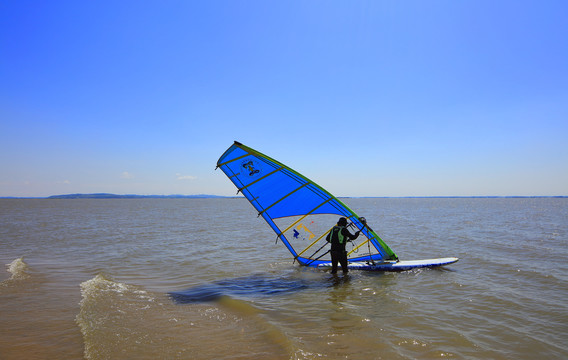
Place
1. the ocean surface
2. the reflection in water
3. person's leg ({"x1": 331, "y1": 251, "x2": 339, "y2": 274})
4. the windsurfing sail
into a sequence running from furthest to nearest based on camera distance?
person's leg ({"x1": 331, "y1": 251, "x2": 339, "y2": 274})
the windsurfing sail
the reflection in water
the ocean surface

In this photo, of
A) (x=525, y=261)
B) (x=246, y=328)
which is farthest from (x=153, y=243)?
(x=525, y=261)

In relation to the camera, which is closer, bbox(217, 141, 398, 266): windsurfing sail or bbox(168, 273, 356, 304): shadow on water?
bbox(168, 273, 356, 304): shadow on water

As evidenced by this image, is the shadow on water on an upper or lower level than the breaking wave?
lower

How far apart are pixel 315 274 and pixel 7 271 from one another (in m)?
8.99

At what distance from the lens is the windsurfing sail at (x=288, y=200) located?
332 inches

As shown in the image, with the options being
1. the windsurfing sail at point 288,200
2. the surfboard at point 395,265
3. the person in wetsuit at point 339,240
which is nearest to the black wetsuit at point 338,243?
the person in wetsuit at point 339,240

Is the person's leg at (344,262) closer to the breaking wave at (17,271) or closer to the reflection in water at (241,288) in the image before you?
the reflection in water at (241,288)

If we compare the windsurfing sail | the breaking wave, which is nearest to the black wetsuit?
the windsurfing sail

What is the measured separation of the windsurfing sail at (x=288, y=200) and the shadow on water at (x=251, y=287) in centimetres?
145

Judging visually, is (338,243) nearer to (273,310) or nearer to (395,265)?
(395,265)

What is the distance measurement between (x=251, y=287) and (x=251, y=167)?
3070 mm

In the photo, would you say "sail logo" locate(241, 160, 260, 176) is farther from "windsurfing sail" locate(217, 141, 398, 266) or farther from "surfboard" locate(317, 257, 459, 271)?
"surfboard" locate(317, 257, 459, 271)

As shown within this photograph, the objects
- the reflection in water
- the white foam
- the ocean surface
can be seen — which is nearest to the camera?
the ocean surface

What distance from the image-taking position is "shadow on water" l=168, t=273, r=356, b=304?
7312 millimetres
